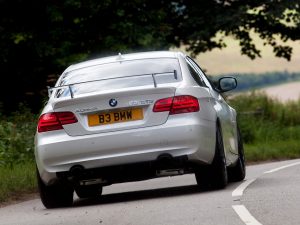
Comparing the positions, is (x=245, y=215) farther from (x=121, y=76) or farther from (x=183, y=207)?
(x=121, y=76)

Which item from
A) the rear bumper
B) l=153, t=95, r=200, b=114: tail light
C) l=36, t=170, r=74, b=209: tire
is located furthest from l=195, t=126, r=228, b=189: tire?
l=36, t=170, r=74, b=209: tire

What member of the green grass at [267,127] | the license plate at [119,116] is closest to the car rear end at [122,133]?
the license plate at [119,116]

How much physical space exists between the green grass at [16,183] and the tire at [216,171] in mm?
2807

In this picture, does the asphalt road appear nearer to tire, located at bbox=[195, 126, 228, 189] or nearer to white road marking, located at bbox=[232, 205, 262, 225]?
white road marking, located at bbox=[232, 205, 262, 225]

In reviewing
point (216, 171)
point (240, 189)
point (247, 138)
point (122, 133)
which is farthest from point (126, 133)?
point (247, 138)

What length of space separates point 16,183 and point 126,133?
3.69m

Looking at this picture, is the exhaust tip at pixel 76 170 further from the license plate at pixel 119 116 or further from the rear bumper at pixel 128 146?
the license plate at pixel 119 116

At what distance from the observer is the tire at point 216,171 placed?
42.5 ft

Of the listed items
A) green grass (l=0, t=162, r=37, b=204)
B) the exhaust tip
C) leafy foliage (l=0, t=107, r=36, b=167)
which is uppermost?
the exhaust tip

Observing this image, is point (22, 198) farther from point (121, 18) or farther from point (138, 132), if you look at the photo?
point (121, 18)

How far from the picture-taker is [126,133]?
12.4 metres

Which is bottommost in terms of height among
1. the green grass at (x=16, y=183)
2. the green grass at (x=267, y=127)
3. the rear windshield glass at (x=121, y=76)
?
the green grass at (x=267, y=127)

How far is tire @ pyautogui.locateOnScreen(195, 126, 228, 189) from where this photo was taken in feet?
42.5

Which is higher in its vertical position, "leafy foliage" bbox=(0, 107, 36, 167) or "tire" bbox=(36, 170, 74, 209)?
"tire" bbox=(36, 170, 74, 209)
